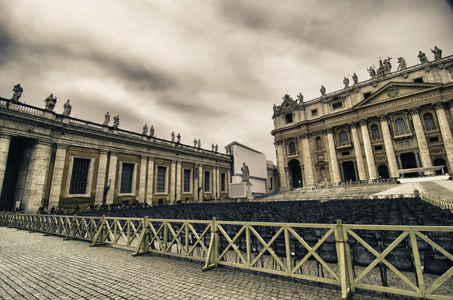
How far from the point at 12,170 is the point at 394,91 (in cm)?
4907

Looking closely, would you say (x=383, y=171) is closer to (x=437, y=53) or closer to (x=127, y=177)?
(x=437, y=53)

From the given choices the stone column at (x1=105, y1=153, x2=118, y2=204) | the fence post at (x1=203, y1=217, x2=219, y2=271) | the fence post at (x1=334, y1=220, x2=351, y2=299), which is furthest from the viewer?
the stone column at (x1=105, y1=153, x2=118, y2=204)

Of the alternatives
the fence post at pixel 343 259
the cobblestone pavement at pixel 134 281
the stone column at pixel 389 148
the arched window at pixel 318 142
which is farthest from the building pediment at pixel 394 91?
the cobblestone pavement at pixel 134 281

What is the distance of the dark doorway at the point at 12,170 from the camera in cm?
1745

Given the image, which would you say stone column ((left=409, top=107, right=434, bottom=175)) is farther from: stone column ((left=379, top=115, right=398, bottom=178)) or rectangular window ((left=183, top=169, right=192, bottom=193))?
rectangular window ((left=183, top=169, right=192, bottom=193))

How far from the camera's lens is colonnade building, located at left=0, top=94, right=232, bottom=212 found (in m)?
16.9

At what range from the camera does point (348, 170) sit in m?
37.7

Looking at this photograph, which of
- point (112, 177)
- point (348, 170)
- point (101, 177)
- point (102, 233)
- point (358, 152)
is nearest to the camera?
point (102, 233)

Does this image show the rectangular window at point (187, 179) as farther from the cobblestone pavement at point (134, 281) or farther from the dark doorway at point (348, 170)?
the dark doorway at point (348, 170)

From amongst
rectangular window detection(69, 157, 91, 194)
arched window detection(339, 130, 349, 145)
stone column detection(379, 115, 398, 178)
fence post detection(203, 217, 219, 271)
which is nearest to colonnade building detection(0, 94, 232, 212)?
rectangular window detection(69, 157, 91, 194)

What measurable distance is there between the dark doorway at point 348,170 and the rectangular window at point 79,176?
39.3m

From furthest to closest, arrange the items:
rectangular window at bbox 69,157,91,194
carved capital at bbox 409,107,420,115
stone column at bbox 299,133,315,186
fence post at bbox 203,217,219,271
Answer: stone column at bbox 299,133,315,186 → carved capital at bbox 409,107,420,115 → rectangular window at bbox 69,157,91,194 → fence post at bbox 203,217,219,271

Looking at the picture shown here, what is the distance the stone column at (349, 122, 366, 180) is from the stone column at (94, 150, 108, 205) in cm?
3678

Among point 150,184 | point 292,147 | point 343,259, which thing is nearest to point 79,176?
point 150,184
